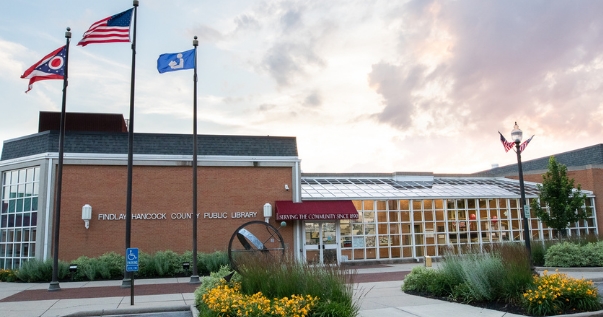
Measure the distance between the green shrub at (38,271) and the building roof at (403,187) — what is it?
11.7 metres

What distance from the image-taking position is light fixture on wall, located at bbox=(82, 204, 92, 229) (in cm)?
2256

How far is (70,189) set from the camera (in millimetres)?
23234

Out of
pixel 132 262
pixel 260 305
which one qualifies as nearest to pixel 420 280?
pixel 260 305

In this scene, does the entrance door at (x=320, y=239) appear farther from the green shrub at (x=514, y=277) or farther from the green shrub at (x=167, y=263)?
the green shrub at (x=514, y=277)

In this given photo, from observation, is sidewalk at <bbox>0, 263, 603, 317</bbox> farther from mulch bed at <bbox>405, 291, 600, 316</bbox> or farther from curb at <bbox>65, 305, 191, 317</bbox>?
mulch bed at <bbox>405, 291, 600, 316</bbox>

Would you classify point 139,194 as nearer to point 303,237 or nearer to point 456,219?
point 303,237

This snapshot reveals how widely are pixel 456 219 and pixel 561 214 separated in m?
5.33

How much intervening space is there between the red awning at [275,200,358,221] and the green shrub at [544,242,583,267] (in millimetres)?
8769

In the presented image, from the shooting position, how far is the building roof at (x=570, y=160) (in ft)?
115

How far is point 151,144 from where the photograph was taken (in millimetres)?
24641

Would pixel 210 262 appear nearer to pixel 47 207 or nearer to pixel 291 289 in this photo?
pixel 47 207

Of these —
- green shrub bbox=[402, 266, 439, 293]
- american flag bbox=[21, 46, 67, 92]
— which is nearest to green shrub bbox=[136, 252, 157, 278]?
american flag bbox=[21, 46, 67, 92]

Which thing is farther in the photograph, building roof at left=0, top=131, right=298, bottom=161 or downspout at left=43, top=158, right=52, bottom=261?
building roof at left=0, top=131, right=298, bottom=161

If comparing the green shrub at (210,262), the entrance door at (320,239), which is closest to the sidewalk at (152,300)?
the green shrub at (210,262)
